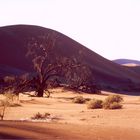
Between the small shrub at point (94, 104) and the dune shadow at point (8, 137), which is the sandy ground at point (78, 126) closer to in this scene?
the dune shadow at point (8, 137)

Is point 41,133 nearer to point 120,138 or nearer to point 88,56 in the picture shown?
point 120,138

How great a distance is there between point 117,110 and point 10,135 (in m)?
13.1

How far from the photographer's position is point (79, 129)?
1969cm

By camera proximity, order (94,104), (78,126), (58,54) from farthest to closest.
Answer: (58,54)
(94,104)
(78,126)

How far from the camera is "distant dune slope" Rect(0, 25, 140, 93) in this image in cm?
8525

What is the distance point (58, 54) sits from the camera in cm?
9719

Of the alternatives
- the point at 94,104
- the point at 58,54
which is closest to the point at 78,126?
the point at 94,104

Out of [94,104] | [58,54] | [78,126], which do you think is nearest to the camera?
[78,126]

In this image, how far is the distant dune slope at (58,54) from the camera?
280 ft

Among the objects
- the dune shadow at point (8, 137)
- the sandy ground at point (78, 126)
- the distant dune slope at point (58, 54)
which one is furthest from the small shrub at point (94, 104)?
the distant dune slope at point (58, 54)

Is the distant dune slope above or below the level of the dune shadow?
above

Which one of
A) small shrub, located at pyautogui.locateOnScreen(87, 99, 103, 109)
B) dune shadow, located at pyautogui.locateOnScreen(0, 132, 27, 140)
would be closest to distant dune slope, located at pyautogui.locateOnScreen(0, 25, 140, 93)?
small shrub, located at pyautogui.locateOnScreen(87, 99, 103, 109)

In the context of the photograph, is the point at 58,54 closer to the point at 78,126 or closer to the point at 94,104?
the point at 94,104

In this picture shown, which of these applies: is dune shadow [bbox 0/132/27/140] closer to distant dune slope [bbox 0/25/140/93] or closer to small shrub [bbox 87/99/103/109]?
small shrub [bbox 87/99/103/109]
